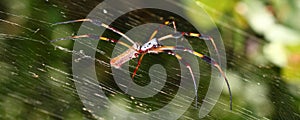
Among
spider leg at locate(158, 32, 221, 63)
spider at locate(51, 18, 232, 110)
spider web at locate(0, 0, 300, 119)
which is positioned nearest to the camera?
spider web at locate(0, 0, 300, 119)

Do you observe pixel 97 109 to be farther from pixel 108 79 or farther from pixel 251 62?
pixel 251 62

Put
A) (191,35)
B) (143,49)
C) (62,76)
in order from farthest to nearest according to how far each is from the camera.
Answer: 1. (191,35)
2. (143,49)
3. (62,76)

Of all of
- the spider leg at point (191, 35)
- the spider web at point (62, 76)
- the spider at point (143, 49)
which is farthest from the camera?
the spider leg at point (191, 35)

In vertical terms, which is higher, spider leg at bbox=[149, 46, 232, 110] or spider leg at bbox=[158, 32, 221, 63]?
spider leg at bbox=[158, 32, 221, 63]

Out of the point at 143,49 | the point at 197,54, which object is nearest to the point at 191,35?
the point at 197,54

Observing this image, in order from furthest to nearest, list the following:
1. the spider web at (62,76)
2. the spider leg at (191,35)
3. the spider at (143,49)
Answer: the spider leg at (191,35) → the spider at (143,49) → the spider web at (62,76)

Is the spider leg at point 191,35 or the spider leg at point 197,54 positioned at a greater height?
the spider leg at point 191,35

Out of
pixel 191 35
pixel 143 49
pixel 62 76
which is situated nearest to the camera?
pixel 62 76

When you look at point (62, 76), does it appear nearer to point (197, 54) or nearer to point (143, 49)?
point (143, 49)
